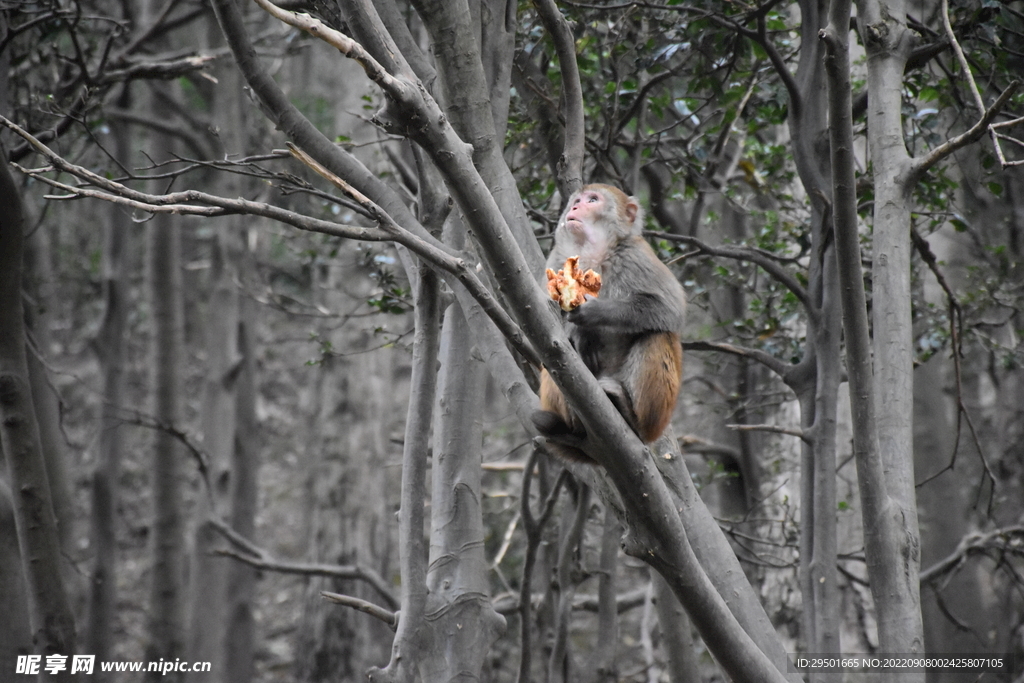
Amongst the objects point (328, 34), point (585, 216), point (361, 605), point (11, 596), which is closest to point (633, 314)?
point (585, 216)

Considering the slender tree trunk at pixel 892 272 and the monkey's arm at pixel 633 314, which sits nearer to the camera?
the monkey's arm at pixel 633 314

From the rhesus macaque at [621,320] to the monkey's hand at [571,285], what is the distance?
0.19ft

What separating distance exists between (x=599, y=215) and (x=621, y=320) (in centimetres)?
77

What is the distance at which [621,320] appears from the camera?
11.9 feet

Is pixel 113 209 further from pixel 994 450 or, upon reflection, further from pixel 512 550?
pixel 994 450

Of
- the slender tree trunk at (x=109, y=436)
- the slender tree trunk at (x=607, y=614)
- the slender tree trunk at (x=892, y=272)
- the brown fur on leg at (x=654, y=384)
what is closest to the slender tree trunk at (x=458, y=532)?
the brown fur on leg at (x=654, y=384)

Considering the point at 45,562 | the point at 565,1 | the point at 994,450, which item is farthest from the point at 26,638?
the point at 994,450

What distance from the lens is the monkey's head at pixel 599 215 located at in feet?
13.3

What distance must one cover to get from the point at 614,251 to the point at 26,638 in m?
4.03

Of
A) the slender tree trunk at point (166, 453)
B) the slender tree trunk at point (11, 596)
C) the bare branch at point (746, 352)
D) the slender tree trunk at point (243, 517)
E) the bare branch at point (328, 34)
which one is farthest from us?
the slender tree trunk at point (243, 517)

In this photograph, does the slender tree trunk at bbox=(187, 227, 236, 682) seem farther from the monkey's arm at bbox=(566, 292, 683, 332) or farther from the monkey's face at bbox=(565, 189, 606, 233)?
the monkey's arm at bbox=(566, 292, 683, 332)

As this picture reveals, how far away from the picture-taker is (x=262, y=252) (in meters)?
16.7

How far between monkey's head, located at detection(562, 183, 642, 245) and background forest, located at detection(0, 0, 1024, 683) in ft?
0.44

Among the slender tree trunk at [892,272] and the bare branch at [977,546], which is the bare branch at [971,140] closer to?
the slender tree trunk at [892,272]
